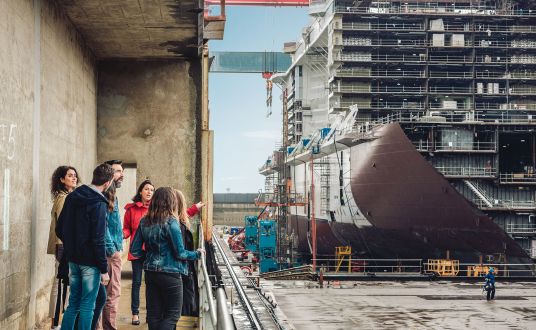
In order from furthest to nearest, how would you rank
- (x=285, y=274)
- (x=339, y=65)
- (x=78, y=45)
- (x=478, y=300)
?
(x=339, y=65) → (x=285, y=274) → (x=478, y=300) → (x=78, y=45)

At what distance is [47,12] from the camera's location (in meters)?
7.52

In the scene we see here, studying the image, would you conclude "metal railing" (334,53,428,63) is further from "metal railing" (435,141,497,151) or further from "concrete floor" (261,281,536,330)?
"concrete floor" (261,281,536,330)

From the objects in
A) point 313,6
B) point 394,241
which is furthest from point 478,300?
point 313,6

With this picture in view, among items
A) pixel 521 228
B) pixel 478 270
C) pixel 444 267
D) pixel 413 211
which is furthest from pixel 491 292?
pixel 521 228

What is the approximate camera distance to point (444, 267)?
31.1m

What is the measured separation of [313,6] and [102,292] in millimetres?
54214

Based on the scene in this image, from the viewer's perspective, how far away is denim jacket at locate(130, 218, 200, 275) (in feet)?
17.0

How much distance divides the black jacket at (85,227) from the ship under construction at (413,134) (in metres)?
27.3

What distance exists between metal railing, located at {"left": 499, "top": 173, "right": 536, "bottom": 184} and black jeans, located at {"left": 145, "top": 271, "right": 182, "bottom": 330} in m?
31.2

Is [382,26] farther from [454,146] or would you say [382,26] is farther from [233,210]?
[233,210]

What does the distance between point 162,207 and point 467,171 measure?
30.6 m

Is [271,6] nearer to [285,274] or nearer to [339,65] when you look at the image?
[339,65]

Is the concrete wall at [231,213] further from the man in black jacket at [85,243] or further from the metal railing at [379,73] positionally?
the man in black jacket at [85,243]

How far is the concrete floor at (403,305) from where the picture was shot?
1936cm
